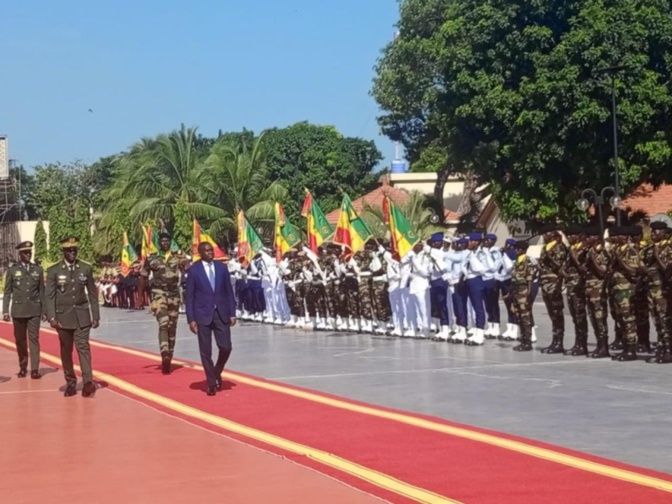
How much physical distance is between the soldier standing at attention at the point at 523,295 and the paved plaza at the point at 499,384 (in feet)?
1.50

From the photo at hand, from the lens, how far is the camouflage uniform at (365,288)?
24.6 metres

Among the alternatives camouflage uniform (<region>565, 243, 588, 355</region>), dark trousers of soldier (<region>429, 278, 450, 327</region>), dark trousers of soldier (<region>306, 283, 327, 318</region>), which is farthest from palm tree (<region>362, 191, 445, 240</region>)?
camouflage uniform (<region>565, 243, 588, 355</region>)

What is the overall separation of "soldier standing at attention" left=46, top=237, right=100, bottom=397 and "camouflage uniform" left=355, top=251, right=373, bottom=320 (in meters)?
10.4

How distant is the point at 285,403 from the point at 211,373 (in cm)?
148

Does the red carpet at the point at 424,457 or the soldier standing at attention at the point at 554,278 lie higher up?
the soldier standing at attention at the point at 554,278

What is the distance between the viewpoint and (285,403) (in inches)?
513

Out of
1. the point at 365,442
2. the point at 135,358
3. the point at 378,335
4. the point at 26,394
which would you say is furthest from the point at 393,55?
the point at 365,442

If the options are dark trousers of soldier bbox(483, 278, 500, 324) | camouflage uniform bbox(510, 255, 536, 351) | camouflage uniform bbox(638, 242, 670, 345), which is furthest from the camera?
dark trousers of soldier bbox(483, 278, 500, 324)

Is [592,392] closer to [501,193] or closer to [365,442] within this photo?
[365,442]

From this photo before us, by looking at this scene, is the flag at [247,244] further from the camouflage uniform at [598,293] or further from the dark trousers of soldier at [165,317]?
the camouflage uniform at [598,293]

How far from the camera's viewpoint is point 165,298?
55.7ft

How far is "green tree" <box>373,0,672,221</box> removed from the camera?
36625 millimetres

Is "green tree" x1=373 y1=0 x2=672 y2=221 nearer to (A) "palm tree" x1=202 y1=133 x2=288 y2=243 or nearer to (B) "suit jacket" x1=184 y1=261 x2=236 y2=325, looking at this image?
(A) "palm tree" x1=202 y1=133 x2=288 y2=243

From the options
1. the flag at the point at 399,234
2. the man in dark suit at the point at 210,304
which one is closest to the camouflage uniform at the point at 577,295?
the man in dark suit at the point at 210,304
